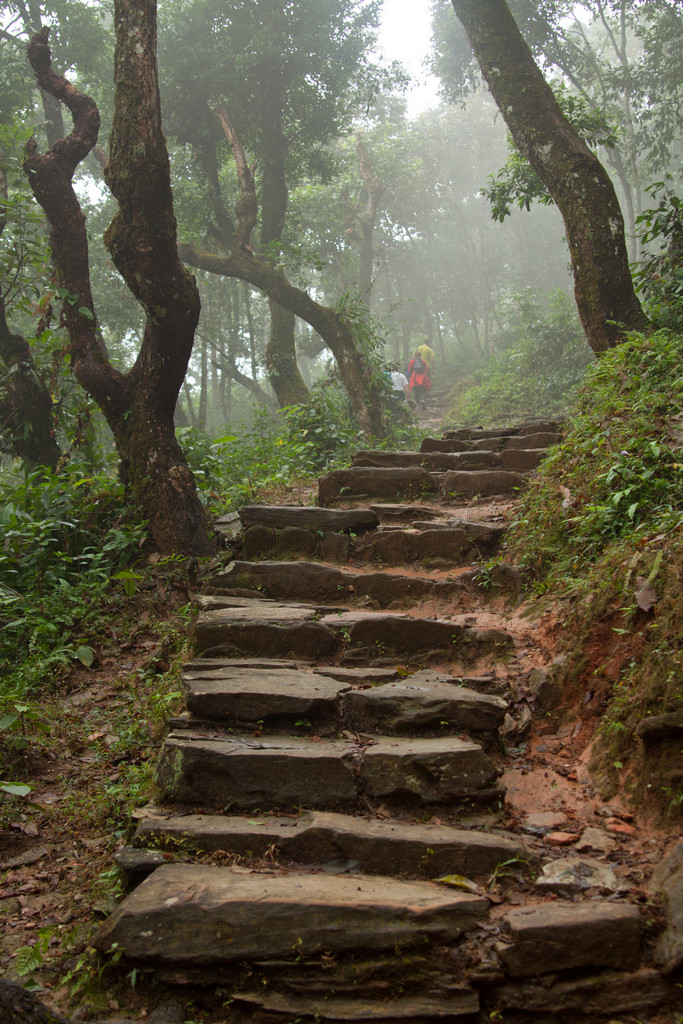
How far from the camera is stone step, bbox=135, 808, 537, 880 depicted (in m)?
2.76

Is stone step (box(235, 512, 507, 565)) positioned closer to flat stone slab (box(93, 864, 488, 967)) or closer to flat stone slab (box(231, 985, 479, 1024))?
flat stone slab (box(93, 864, 488, 967))

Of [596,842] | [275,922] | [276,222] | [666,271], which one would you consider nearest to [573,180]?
[666,271]

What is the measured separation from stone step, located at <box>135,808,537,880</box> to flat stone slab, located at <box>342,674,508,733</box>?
20.5 inches

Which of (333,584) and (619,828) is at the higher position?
(333,584)

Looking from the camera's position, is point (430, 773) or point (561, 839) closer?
point (561, 839)

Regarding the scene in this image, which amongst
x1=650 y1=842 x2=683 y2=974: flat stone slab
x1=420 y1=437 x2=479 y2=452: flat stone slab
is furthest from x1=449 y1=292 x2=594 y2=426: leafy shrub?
x1=650 y1=842 x2=683 y2=974: flat stone slab

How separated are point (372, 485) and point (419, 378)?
1308 cm

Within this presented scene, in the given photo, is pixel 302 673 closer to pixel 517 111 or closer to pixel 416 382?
pixel 517 111

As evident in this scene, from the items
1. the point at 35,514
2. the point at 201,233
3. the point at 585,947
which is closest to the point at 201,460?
the point at 35,514

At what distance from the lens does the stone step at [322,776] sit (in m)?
3.07

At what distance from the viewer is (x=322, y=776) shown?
3.10 meters

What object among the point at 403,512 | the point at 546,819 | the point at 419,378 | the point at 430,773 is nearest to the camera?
the point at 546,819

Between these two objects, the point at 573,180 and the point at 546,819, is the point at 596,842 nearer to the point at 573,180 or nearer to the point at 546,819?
the point at 546,819

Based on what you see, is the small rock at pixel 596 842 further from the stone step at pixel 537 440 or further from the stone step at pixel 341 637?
the stone step at pixel 537 440
